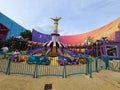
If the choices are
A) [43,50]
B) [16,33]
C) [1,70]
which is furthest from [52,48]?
[16,33]

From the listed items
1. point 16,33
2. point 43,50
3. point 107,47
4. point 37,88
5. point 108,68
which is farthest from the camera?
point 16,33

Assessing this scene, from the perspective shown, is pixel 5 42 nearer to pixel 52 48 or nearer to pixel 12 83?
pixel 52 48

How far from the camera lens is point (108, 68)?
11.7 m

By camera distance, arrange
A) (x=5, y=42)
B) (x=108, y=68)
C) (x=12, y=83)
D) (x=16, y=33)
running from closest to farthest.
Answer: (x=12, y=83) < (x=108, y=68) < (x=5, y=42) < (x=16, y=33)

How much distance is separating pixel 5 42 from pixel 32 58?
1747 cm

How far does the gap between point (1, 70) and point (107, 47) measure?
16.4m

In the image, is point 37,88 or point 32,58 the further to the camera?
point 32,58

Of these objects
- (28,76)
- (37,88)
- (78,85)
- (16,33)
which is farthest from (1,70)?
(16,33)

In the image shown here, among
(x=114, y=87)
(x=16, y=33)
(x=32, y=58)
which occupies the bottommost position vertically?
(x=114, y=87)

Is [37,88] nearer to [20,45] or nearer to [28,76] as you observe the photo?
[28,76]

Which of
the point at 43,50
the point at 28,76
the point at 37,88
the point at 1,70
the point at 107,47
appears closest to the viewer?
the point at 37,88

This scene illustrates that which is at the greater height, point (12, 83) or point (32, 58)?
point (32, 58)

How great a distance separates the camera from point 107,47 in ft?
63.3

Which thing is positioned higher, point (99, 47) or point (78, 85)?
point (99, 47)
